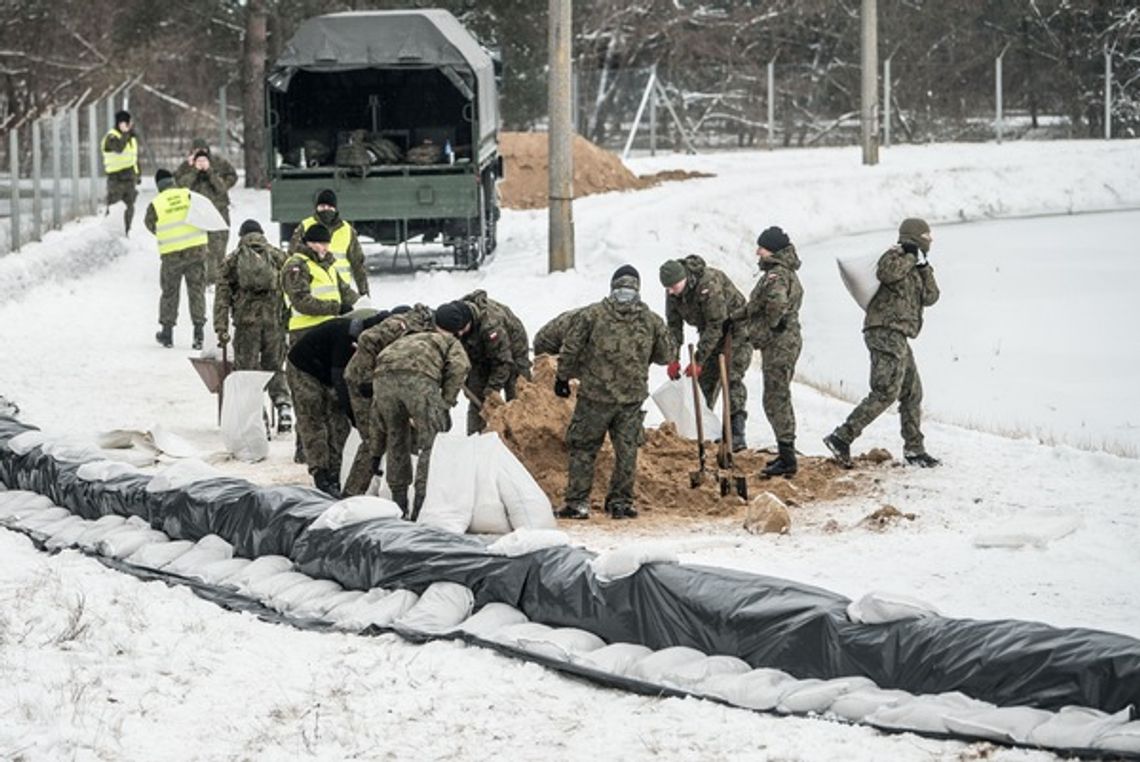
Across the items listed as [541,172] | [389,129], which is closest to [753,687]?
[389,129]

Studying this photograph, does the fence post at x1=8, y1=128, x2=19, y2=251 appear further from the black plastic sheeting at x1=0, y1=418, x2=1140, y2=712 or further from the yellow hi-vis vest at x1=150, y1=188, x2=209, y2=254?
the black plastic sheeting at x1=0, y1=418, x2=1140, y2=712

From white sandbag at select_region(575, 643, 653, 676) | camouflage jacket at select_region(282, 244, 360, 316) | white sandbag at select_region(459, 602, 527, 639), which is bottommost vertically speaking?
white sandbag at select_region(575, 643, 653, 676)

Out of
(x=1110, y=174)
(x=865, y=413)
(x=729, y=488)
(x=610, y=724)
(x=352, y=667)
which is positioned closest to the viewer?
(x=610, y=724)

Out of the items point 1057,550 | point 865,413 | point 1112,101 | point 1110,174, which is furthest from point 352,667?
point 1112,101

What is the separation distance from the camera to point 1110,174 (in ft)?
137

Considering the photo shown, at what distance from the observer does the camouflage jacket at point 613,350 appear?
13.1 meters

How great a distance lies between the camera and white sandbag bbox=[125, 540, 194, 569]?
450 inches

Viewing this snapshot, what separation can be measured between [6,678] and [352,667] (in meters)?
1.45

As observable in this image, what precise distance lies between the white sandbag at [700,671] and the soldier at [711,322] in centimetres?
594

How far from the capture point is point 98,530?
1214cm

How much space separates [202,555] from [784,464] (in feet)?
15.1

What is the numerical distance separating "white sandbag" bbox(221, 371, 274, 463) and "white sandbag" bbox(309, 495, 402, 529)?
4261mm

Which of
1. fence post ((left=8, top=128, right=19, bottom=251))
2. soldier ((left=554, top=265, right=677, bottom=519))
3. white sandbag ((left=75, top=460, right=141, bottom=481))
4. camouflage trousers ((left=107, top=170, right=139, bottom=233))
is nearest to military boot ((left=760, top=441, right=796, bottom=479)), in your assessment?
soldier ((left=554, top=265, right=677, bottom=519))

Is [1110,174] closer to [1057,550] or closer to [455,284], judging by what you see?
[455,284]
